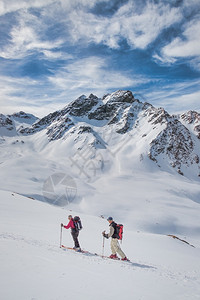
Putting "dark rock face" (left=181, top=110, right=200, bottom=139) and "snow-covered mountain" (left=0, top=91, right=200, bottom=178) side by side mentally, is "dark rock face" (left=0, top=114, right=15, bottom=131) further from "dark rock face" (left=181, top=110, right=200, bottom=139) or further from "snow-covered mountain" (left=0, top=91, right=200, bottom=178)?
"dark rock face" (left=181, top=110, right=200, bottom=139)

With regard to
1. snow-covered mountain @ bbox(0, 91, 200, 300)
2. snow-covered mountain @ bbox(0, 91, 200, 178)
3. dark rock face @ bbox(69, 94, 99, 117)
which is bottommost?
snow-covered mountain @ bbox(0, 91, 200, 300)

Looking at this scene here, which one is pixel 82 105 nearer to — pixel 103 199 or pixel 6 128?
pixel 6 128

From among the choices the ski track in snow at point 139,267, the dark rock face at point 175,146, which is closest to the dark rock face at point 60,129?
the dark rock face at point 175,146

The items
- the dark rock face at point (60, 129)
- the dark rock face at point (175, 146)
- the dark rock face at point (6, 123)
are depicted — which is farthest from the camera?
the dark rock face at point (6, 123)

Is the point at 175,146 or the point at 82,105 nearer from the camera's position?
the point at 175,146

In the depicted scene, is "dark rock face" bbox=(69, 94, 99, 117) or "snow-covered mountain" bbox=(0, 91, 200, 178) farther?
"dark rock face" bbox=(69, 94, 99, 117)

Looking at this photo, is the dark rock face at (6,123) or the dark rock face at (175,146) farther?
the dark rock face at (6,123)

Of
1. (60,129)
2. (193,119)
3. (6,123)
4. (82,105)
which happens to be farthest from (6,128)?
(193,119)

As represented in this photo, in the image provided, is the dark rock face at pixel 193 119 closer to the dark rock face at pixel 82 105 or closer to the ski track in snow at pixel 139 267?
the dark rock face at pixel 82 105

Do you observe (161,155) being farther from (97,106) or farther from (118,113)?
(97,106)

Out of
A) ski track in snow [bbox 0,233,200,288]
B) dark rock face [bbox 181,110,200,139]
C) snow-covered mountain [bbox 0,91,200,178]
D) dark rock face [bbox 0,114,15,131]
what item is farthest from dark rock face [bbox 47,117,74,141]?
ski track in snow [bbox 0,233,200,288]

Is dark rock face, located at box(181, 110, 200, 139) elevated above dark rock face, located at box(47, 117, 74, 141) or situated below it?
above

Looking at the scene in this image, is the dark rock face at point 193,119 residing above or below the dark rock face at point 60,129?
above

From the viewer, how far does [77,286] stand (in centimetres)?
568
